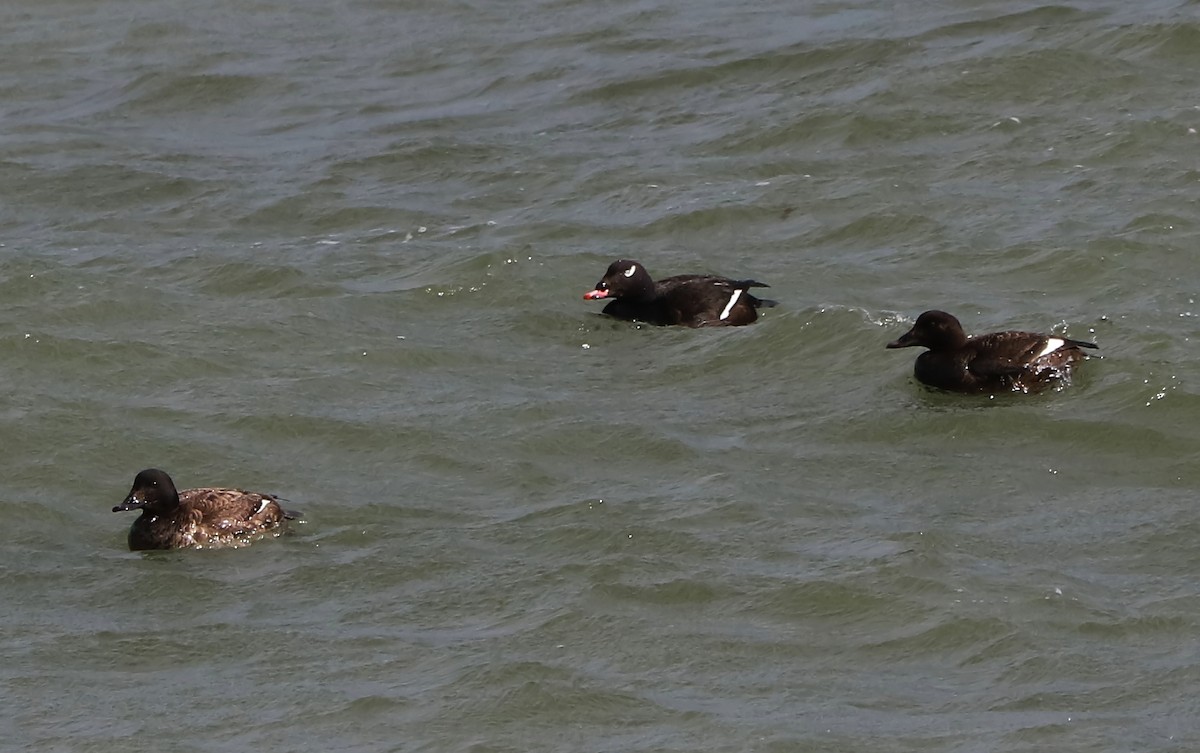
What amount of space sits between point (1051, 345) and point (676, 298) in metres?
2.91

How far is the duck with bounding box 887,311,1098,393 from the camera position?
1285 centimetres

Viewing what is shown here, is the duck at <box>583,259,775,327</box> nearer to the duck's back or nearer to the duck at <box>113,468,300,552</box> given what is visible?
the duck's back

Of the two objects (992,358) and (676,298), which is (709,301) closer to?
(676,298)

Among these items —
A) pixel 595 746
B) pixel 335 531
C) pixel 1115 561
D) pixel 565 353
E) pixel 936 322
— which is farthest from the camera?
pixel 565 353

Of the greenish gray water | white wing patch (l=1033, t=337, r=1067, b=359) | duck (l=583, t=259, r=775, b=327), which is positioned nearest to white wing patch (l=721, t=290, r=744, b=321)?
duck (l=583, t=259, r=775, b=327)

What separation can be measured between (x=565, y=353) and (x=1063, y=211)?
404 centimetres

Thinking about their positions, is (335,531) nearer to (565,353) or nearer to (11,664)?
(11,664)

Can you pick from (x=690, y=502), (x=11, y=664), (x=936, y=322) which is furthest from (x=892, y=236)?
(x=11, y=664)

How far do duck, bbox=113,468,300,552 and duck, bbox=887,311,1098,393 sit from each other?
4106mm

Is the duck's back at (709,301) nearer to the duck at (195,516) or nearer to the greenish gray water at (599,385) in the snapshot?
the greenish gray water at (599,385)

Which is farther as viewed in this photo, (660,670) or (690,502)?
(690,502)

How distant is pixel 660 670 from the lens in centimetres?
942

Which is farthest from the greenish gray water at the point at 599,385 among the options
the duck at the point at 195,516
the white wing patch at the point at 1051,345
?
the white wing patch at the point at 1051,345

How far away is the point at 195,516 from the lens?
11383mm
